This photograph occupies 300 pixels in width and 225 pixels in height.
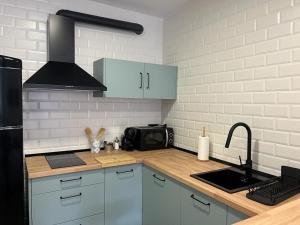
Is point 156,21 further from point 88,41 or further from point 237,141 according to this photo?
point 237,141

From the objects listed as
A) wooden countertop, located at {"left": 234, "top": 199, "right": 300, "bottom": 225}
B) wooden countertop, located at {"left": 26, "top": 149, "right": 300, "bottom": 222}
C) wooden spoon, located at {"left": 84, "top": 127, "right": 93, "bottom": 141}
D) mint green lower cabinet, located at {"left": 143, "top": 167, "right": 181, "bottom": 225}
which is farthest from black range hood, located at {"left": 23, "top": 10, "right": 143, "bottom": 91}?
wooden countertop, located at {"left": 234, "top": 199, "right": 300, "bottom": 225}

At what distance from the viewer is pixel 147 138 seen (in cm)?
254

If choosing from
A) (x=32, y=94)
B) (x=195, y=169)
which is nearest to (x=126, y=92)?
(x=32, y=94)

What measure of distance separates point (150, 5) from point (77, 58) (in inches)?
38.6

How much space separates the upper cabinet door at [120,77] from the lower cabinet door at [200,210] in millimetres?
1157

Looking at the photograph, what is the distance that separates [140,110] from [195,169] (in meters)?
1.18

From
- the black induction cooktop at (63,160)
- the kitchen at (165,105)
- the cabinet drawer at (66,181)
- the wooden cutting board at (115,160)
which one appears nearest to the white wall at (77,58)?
the kitchen at (165,105)

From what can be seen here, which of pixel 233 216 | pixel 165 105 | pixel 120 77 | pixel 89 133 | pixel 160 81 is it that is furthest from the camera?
pixel 165 105

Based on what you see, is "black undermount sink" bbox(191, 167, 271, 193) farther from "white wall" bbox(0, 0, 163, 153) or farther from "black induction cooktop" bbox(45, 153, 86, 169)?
"white wall" bbox(0, 0, 163, 153)

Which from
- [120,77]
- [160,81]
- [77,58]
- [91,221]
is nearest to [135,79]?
[120,77]

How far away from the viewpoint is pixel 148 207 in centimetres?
213

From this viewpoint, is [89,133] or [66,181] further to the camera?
[89,133]

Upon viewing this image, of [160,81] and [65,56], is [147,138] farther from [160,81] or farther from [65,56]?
[65,56]

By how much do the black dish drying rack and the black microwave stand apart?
128cm
